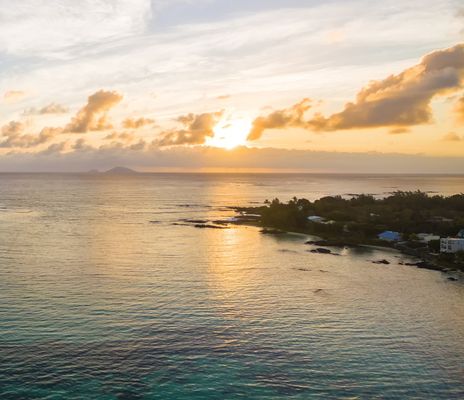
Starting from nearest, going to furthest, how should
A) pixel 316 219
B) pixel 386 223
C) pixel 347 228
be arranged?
pixel 347 228, pixel 386 223, pixel 316 219

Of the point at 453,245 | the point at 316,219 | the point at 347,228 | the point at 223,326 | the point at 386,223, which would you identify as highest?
the point at 316,219

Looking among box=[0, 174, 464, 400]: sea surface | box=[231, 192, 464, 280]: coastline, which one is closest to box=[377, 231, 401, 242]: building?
box=[231, 192, 464, 280]: coastline

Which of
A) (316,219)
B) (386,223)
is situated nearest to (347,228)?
(386,223)

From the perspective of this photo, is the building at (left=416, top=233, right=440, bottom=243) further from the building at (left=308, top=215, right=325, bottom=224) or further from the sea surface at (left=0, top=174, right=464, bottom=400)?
the building at (left=308, top=215, right=325, bottom=224)

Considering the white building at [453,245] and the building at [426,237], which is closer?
the white building at [453,245]

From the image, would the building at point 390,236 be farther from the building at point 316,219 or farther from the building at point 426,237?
the building at point 316,219

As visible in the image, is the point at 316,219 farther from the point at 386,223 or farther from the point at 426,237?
the point at 426,237

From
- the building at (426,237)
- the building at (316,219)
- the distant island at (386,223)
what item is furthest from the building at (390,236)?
the building at (316,219)

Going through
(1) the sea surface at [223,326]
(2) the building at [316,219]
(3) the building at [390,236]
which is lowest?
(1) the sea surface at [223,326]
